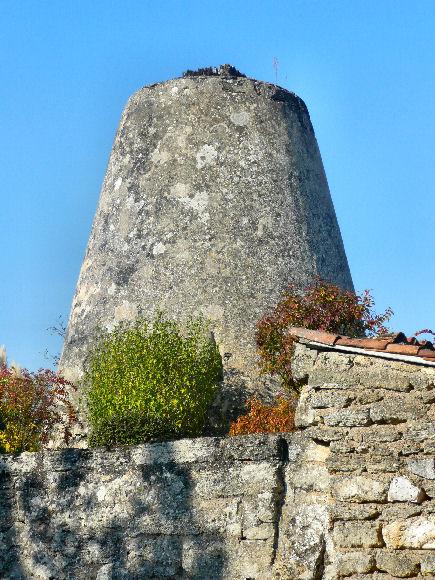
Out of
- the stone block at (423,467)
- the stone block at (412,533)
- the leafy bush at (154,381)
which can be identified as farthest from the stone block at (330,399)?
the leafy bush at (154,381)

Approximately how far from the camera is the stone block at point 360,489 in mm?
9852

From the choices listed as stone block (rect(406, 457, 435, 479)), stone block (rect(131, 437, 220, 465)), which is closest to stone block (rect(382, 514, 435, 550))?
stone block (rect(406, 457, 435, 479))

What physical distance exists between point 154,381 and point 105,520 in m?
2.09

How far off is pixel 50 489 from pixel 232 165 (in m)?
5.07

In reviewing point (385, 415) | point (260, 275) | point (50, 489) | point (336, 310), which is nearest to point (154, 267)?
point (260, 275)

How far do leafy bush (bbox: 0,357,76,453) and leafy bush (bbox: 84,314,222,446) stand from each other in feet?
1.39

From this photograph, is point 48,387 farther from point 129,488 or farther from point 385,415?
point 385,415

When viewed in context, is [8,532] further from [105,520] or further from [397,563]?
[397,563]

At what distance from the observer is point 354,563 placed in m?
9.81

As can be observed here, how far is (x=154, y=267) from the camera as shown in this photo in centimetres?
1455

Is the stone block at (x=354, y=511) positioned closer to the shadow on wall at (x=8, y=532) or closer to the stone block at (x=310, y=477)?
the stone block at (x=310, y=477)

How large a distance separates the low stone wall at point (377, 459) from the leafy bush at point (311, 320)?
10.1ft

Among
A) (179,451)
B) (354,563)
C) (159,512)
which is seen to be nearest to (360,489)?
(354,563)

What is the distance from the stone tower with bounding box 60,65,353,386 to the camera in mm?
14312
